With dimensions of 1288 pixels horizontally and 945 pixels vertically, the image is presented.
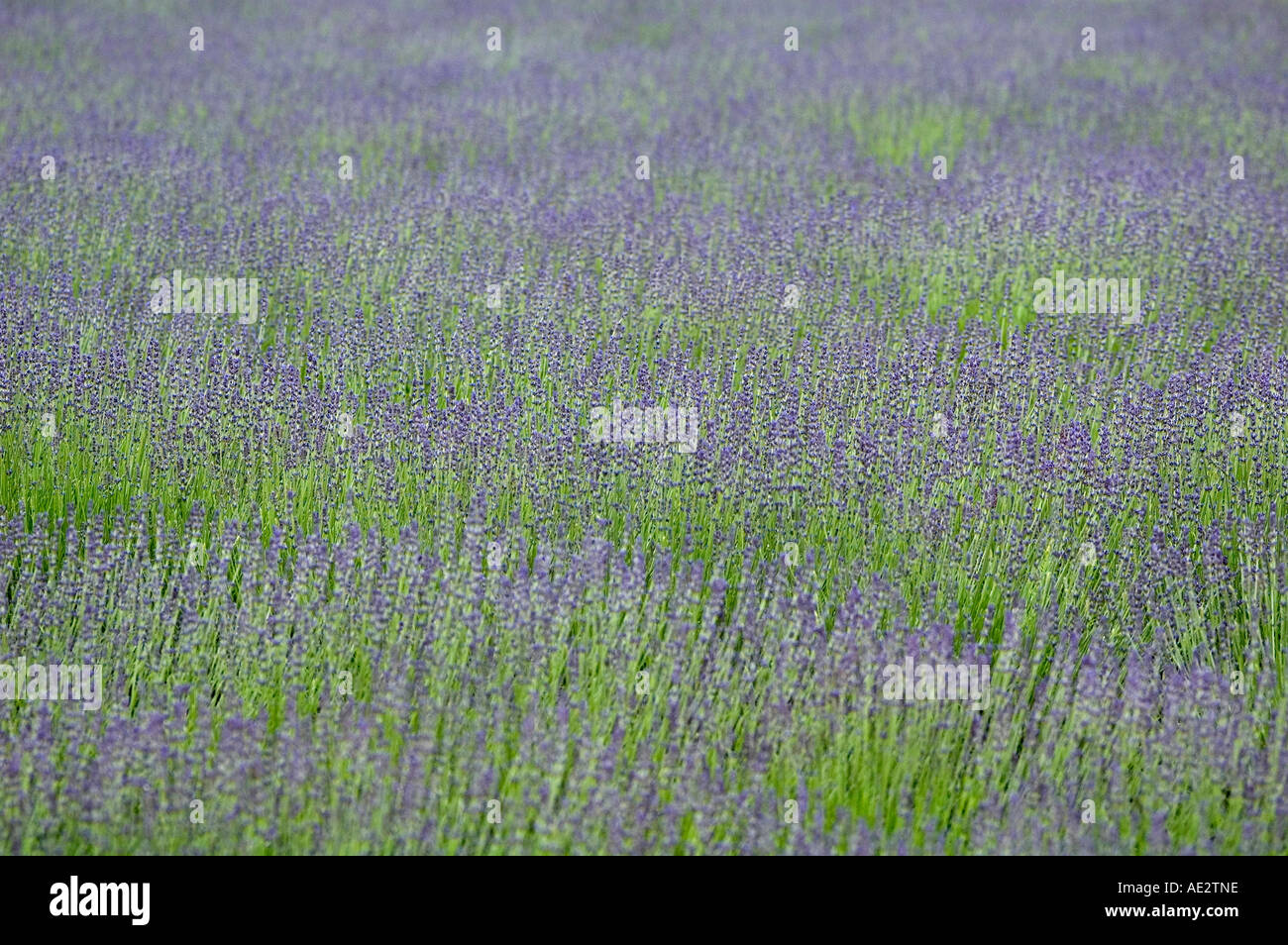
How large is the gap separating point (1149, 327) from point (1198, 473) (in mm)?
1381

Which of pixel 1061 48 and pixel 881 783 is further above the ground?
pixel 1061 48

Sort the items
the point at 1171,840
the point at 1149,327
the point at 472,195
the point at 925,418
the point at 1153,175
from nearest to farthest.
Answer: the point at 1171,840
the point at 925,418
the point at 1149,327
the point at 472,195
the point at 1153,175

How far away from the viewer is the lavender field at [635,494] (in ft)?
7.77

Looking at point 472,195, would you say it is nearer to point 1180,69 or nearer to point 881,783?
point 881,783

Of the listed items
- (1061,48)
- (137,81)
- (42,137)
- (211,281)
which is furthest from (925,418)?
(1061,48)

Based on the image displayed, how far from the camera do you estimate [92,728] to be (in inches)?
97.0

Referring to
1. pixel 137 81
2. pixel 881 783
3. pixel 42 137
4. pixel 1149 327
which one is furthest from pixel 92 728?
pixel 137 81

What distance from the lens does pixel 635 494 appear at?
11.5 feet

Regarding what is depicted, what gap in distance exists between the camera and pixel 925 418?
3.90 meters

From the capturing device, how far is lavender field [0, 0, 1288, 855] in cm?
237

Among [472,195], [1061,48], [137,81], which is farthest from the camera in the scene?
[1061,48]

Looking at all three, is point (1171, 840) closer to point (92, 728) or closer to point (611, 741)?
point (611, 741)

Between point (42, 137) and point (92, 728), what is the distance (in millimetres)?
5319

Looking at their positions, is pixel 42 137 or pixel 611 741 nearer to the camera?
pixel 611 741
